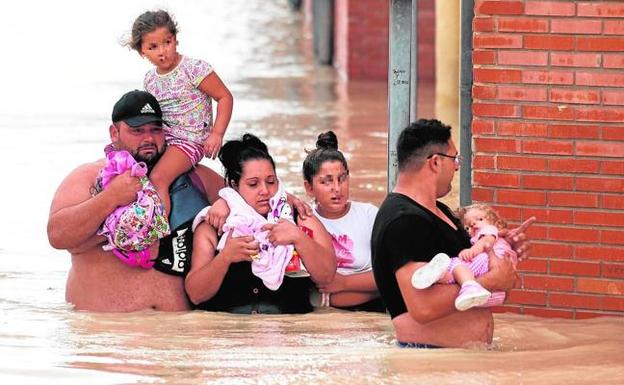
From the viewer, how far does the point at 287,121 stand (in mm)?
15781

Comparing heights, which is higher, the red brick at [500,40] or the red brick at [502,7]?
the red brick at [502,7]

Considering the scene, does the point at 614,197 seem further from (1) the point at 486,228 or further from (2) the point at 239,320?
(2) the point at 239,320

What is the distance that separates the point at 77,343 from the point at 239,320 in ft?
2.85

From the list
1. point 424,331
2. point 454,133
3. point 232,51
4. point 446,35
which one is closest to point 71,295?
point 424,331

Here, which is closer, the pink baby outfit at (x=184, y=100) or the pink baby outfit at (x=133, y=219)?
the pink baby outfit at (x=133, y=219)

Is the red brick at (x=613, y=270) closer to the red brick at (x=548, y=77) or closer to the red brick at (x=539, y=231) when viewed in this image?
the red brick at (x=539, y=231)

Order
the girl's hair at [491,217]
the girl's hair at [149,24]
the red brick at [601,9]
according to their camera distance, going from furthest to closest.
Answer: the girl's hair at [149,24] → the red brick at [601,9] → the girl's hair at [491,217]

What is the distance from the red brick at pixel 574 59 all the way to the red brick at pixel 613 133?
0.32 metres

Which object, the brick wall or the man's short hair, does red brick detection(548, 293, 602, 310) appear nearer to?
the brick wall

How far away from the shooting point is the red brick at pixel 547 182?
765cm

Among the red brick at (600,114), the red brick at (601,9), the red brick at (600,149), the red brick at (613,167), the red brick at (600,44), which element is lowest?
the red brick at (613,167)

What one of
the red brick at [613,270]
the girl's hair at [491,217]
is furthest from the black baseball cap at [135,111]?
the red brick at [613,270]

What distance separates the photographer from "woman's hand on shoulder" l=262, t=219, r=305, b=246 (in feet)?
24.7

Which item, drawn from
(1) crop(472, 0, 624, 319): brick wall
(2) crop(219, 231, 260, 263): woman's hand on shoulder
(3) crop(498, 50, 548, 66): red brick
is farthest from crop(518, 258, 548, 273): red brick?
(2) crop(219, 231, 260, 263): woman's hand on shoulder
